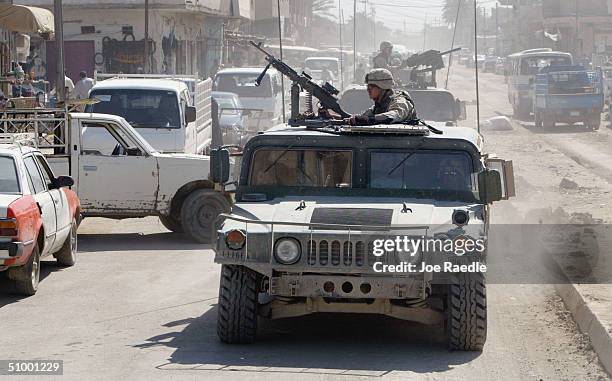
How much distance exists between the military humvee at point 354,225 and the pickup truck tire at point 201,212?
567 cm

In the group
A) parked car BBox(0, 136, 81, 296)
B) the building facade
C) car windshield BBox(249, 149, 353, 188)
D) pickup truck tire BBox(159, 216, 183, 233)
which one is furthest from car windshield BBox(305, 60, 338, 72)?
car windshield BBox(249, 149, 353, 188)

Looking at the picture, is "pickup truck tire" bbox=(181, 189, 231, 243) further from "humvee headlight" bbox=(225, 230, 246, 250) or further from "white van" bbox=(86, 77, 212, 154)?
"humvee headlight" bbox=(225, 230, 246, 250)

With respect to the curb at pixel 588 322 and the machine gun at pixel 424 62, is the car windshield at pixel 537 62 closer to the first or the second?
the machine gun at pixel 424 62

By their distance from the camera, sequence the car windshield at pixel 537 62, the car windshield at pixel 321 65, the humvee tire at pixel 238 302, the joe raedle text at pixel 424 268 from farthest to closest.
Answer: the car windshield at pixel 321 65 → the car windshield at pixel 537 62 → the humvee tire at pixel 238 302 → the joe raedle text at pixel 424 268

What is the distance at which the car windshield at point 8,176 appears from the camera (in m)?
11.9

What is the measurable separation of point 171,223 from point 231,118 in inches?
507

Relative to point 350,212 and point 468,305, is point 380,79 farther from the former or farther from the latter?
point 468,305

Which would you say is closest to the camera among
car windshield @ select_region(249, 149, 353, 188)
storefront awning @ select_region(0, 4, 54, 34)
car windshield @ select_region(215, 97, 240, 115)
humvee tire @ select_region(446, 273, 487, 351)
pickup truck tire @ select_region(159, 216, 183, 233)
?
humvee tire @ select_region(446, 273, 487, 351)

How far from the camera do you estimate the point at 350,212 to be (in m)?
9.41

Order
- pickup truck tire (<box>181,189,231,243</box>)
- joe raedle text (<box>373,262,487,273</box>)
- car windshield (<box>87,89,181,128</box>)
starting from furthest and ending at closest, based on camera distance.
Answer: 1. car windshield (<box>87,89,181,128</box>)
2. pickup truck tire (<box>181,189,231,243</box>)
3. joe raedle text (<box>373,262,487,273</box>)

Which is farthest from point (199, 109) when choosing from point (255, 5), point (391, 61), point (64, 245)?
point (255, 5)

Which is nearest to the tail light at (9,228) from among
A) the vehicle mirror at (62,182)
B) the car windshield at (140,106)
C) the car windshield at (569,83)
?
the vehicle mirror at (62,182)

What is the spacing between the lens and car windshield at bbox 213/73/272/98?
32.8 m

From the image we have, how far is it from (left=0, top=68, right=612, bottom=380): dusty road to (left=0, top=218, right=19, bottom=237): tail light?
67 cm
